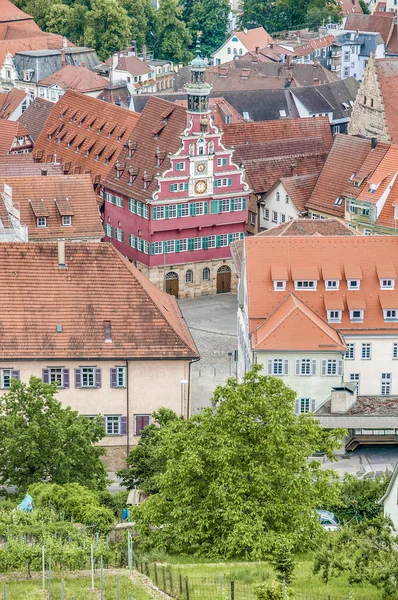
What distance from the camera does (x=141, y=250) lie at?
386 ft

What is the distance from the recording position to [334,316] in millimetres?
87375

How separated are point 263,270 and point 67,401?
1325cm

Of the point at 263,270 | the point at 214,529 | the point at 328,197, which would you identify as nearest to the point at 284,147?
the point at 328,197

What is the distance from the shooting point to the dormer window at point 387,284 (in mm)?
88062

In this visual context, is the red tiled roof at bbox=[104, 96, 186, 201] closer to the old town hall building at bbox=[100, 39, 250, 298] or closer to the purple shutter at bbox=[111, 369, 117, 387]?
the old town hall building at bbox=[100, 39, 250, 298]

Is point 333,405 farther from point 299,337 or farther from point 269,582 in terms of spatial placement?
point 269,582

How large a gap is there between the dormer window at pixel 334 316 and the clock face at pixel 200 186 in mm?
31891

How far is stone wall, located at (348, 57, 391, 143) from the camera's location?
13638 cm

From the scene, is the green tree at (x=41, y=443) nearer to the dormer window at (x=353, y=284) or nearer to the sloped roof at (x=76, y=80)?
the dormer window at (x=353, y=284)

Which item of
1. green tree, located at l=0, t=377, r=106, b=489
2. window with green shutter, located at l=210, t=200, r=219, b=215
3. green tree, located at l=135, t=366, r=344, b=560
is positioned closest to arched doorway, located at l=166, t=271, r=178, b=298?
window with green shutter, located at l=210, t=200, r=219, b=215

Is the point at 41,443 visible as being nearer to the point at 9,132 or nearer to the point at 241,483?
the point at 241,483

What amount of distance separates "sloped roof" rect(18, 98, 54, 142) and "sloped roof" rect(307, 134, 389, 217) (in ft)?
116

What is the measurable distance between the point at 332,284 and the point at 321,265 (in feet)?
3.87

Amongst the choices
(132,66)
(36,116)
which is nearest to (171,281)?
(36,116)
